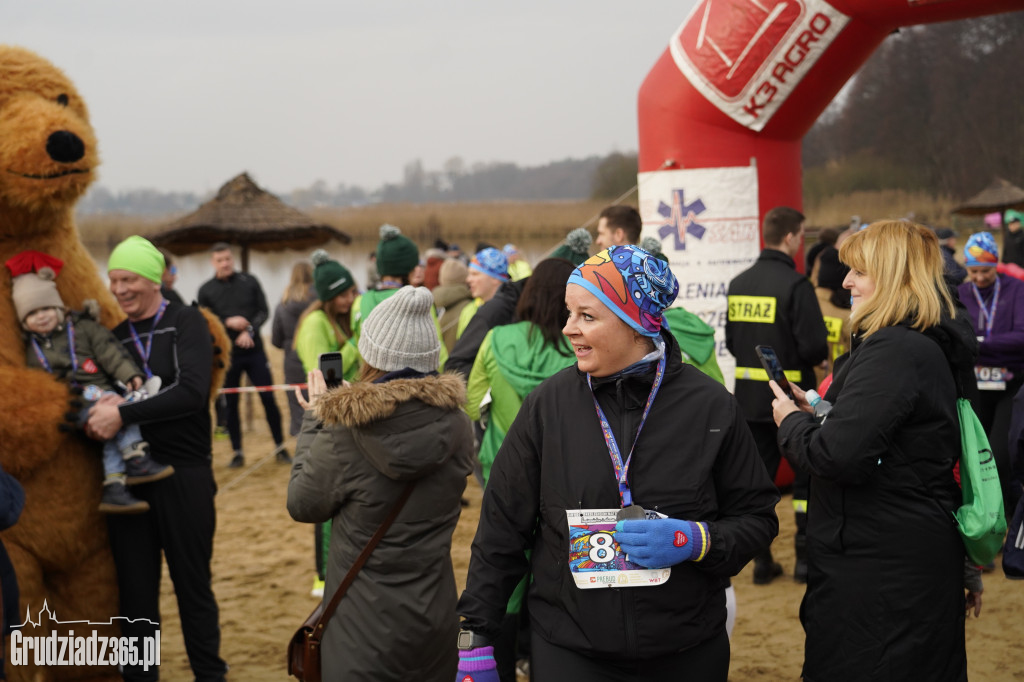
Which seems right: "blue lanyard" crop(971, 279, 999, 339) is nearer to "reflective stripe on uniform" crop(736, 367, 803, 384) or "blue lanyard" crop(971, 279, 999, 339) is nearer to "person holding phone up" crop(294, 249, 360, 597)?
"reflective stripe on uniform" crop(736, 367, 803, 384)

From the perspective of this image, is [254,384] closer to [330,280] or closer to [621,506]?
[330,280]

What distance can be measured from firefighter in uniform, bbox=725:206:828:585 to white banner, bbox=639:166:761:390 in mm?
1061

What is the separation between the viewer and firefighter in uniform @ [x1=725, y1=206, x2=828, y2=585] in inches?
214

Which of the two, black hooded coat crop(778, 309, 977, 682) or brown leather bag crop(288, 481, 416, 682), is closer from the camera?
black hooded coat crop(778, 309, 977, 682)

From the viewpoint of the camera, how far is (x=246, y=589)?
5.89 m

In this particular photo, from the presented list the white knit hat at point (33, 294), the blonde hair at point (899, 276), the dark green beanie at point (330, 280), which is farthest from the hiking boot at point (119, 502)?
the blonde hair at point (899, 276)

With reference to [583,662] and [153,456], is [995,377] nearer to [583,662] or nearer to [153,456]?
[583,662]

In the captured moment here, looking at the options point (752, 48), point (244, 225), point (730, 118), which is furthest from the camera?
point (244, 225)

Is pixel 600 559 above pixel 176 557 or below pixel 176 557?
above

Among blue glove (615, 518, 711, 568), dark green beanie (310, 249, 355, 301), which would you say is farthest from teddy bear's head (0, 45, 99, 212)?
blue glove (615, 518, 711, 568)

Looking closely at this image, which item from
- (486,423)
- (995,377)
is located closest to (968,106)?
(995,377)

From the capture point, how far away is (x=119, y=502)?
3.92 m

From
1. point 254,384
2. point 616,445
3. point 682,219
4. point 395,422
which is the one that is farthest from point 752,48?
point 254,384

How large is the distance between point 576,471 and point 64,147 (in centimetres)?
295
